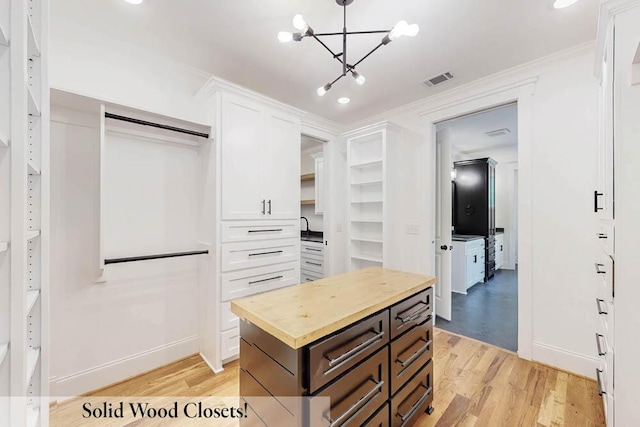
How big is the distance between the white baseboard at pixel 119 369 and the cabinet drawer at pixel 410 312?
2117mm

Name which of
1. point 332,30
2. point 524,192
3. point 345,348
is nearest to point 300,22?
point 332,30

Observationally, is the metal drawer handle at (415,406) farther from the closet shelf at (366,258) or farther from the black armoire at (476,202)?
the black armoire at (476,202)

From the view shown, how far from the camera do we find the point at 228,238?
2.38 metres

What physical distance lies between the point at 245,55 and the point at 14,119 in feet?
6.30

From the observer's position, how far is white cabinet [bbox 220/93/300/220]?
238 cm

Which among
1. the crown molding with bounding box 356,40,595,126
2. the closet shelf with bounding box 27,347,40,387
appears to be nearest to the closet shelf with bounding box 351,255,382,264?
the crown molding with bounding box 356,40,595,126

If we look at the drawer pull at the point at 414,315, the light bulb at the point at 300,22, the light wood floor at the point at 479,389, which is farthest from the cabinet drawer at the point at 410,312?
the light bulb at the point at 300,22

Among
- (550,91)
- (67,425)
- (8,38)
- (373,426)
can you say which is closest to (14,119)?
(8,38)

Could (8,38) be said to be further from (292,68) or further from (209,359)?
(209,359)

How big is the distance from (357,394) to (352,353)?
0.68 feet

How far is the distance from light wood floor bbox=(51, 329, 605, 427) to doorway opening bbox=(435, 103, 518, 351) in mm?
476

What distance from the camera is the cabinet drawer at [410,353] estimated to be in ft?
4.70

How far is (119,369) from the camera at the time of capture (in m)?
2.17

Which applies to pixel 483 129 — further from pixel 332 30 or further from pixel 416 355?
pixel 416 355
